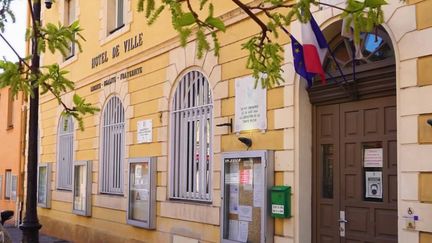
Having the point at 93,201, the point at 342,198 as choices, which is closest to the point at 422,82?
the point at 342,198

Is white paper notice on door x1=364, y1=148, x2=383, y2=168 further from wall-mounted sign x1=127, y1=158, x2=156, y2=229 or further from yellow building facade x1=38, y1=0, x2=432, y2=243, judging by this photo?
wall-mounted sign x1=127, y1=158, x2=156, y2=229

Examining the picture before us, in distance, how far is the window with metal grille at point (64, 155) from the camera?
56.4 feet

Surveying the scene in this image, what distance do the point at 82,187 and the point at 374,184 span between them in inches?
387

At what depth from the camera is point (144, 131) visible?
40.9 ft

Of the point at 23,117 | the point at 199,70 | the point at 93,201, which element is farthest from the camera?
the point at 23,117

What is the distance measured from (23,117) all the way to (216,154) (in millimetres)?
13730

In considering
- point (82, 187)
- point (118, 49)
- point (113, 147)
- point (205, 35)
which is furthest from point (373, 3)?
point (82, 187)

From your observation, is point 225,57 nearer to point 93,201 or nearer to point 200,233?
point 200,233

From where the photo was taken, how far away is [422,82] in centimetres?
643

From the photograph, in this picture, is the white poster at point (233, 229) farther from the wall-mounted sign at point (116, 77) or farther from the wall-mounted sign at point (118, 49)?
the wall-mounted sign at point (118, 49)

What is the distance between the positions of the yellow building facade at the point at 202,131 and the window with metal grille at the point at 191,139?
32 millimetres

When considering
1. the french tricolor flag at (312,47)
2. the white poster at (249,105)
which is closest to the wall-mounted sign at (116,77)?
the white poster at (249,105)

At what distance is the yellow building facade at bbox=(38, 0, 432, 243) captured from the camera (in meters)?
6.54

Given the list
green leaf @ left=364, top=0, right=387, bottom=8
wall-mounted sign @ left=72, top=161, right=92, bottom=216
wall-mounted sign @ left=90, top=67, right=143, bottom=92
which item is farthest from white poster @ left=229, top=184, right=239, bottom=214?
wall-mounted sign @ left=72, top=161, right=92, bottom=216
